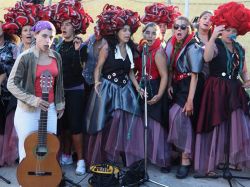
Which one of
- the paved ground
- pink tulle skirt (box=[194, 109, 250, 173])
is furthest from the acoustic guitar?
pink tulle skirt (box=[194, 109, 250, 173])

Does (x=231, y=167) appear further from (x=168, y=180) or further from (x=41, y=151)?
(x=41, y=151)

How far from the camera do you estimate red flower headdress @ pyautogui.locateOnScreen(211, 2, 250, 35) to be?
4992 mm

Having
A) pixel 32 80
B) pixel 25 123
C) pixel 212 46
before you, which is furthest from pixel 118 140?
pixel 212 46

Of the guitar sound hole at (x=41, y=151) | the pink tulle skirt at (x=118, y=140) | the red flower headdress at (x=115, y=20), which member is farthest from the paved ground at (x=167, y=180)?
the red flower headdress at (x=115, y=20)

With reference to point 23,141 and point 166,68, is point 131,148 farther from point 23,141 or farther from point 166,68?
point 23,141

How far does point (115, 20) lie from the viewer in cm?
524

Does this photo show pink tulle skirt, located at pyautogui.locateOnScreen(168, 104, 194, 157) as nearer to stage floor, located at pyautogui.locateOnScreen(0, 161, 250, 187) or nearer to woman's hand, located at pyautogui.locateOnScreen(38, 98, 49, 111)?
stage floor, located at pyautogui.locateOnScreen(0, 161, 250, 187)

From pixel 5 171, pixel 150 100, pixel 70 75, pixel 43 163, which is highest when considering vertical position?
pixel 70 75

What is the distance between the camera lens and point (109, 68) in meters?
5.35

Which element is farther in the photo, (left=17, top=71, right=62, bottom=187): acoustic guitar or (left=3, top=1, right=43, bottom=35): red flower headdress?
(left=3, top=1, right=43, bottom=35): red flower headdress

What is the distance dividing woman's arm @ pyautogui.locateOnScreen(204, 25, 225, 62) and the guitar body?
1999mm

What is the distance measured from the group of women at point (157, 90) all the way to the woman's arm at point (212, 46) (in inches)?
0.5

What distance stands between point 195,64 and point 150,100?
73cm

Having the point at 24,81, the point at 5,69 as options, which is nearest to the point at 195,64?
the point at 24,81
